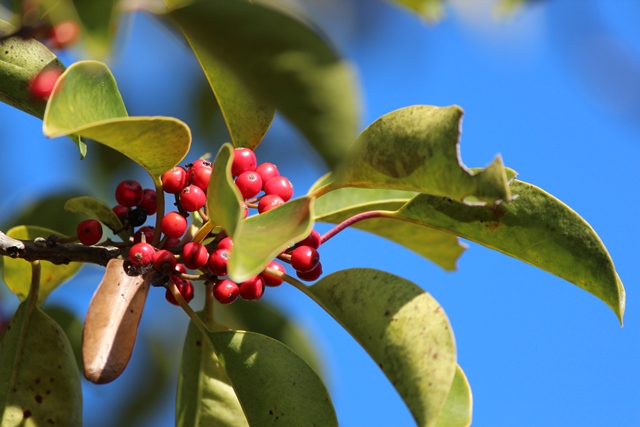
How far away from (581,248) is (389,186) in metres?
0.37

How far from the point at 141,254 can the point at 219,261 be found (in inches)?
5.6

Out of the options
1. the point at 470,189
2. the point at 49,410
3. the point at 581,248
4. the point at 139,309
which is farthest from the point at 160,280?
the point at 581,248

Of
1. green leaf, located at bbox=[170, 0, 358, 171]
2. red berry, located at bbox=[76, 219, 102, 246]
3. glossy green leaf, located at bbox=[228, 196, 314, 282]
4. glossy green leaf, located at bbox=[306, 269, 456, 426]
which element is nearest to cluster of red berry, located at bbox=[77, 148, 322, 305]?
red berry, located at bbox=[76, 219, 102, 246]

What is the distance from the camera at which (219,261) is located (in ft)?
4.59

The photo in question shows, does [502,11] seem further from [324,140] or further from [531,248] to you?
[324,140]

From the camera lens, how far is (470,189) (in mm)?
1186

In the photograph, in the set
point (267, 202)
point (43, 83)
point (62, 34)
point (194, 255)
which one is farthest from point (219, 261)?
point (62, 34)

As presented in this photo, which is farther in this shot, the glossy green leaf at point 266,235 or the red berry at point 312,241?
the red berry at point 312,241

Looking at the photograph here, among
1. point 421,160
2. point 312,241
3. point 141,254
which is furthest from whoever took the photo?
point 312,241

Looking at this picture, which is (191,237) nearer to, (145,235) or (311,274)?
(145,235)

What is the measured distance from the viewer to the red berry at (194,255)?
4.66 ft

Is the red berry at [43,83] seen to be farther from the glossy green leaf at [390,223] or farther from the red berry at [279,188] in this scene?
the glossy green leaf at [390,223]

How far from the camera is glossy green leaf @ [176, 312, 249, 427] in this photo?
5.57 feet

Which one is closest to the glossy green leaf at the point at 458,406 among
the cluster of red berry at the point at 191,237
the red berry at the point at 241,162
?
the cluster of red berry at the point at 191,237
